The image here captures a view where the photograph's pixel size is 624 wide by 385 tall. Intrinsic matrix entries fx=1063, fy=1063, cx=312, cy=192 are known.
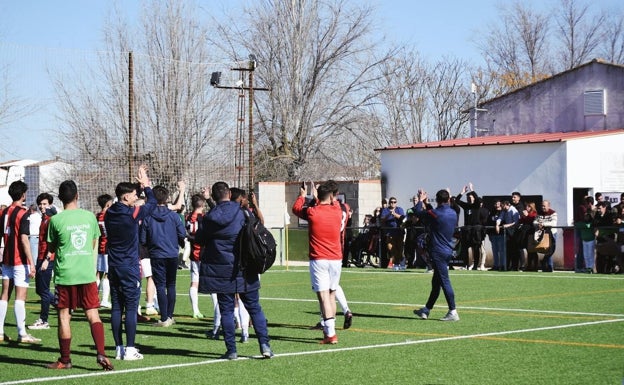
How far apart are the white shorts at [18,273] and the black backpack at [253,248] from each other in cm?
345

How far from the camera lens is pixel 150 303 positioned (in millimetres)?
17734

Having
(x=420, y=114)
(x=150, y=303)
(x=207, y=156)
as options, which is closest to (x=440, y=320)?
(x=150, y=303)

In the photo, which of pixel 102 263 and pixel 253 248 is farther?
pixel 102 263

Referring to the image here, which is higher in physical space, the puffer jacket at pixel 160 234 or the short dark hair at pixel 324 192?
the short dark hair at pixel 324 192

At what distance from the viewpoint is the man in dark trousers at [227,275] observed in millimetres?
11883

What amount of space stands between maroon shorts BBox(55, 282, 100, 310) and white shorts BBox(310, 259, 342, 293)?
319 centimetres

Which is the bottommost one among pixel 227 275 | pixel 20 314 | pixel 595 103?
pixel 20 314

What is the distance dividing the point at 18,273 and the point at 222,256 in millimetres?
3354

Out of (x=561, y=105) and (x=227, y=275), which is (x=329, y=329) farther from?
(x=561, y=105)

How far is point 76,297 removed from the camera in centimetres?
1144

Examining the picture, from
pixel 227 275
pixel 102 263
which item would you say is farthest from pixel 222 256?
pixel 102 263

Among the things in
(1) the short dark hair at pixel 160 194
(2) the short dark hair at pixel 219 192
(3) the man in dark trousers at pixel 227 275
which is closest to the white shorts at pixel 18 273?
(1) the short dark hair at pixel 160 194

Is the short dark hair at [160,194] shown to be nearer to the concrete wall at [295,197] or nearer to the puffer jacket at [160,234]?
the puffer jacket at [160,234]

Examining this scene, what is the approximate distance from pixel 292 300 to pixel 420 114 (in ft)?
147
